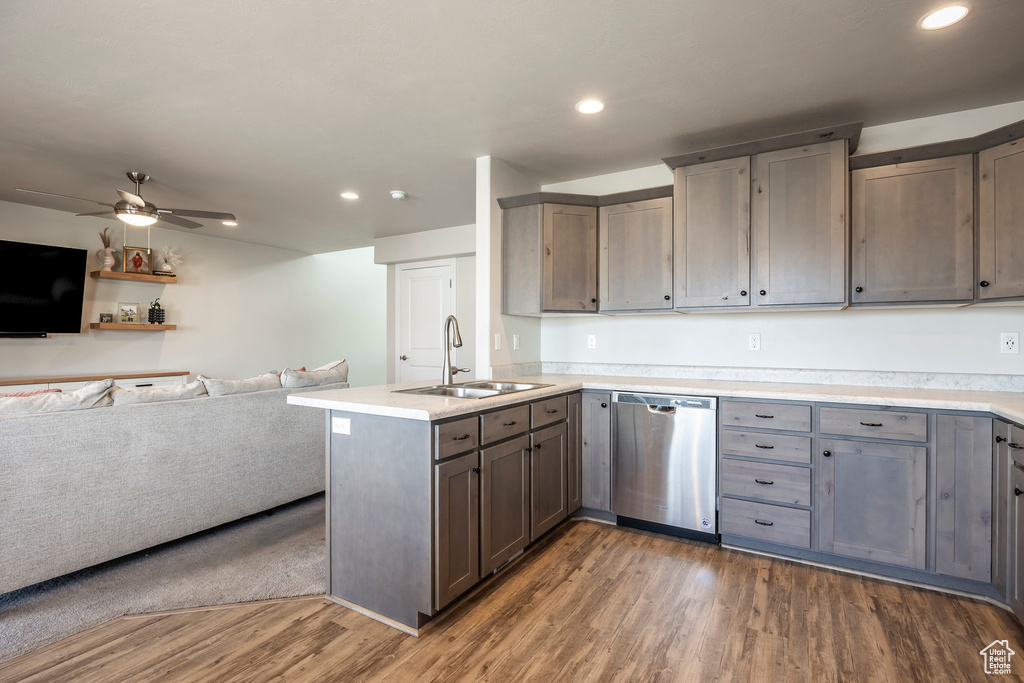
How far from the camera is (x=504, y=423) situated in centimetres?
238

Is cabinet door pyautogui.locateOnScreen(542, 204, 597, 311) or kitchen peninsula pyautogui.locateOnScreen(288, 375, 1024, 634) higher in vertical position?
cabinet door pyautogui.locateOnScreen(542, 204, 597, 311)

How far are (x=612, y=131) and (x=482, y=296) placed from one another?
4.35 feet

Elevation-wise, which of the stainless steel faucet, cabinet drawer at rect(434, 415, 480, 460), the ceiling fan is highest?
the ceiling fan

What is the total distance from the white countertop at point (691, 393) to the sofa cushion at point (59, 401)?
3.35 ft

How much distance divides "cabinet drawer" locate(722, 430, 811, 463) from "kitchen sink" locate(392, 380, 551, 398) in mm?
1079

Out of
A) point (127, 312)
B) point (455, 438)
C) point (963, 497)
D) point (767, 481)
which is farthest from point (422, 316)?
point (963, 497)

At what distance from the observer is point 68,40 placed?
202 centimetres

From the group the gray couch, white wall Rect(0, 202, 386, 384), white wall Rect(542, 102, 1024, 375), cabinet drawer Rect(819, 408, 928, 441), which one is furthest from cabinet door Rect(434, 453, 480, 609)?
white wall Rect(0, 202, 386, 384)

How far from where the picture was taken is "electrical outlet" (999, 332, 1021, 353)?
8.40 feet

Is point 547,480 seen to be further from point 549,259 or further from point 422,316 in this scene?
point 422,316

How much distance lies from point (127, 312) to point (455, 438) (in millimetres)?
5199

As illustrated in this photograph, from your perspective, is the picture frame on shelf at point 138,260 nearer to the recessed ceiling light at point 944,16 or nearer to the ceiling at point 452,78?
the ceiling at point 452,78

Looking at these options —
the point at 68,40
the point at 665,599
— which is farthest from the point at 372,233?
the point at 665,599

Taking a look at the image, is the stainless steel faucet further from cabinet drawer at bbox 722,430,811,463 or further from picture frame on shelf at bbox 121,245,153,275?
picture frame on shelf at bbox 121,245,153,275
